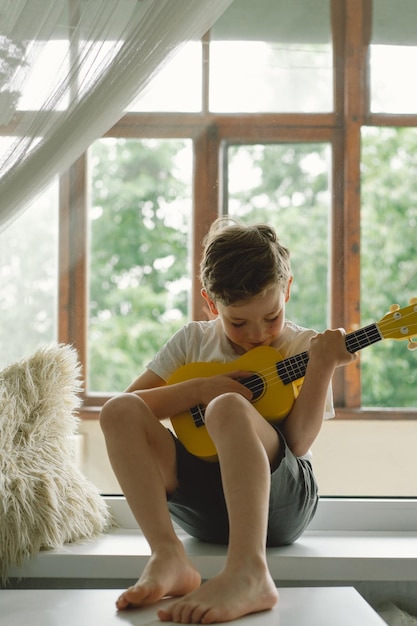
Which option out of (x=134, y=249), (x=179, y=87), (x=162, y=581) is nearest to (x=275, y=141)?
(x=179, y=87)

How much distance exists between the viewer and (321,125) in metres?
2.24

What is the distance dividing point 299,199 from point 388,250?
1.04 feet

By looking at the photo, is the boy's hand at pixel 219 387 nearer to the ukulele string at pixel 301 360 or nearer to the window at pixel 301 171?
the ukulele string at pixel 301 360

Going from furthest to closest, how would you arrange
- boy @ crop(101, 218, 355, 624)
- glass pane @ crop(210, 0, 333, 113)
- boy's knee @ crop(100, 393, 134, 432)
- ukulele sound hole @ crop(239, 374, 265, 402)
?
glass pane @ crop(210, 0, 333, 113) → ukulele sound hole @ crop(239, 374, 265, 402) → boy's knee @ crop(100, 393, 134, 432) → boy @ crop(101, 218, 355, 624)

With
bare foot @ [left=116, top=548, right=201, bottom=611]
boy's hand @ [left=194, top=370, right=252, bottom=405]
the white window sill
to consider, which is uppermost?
boy's hand @ [left=194, top=370, right=252, bottom=405]

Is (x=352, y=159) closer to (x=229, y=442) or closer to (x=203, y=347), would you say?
(x=203, y=347)

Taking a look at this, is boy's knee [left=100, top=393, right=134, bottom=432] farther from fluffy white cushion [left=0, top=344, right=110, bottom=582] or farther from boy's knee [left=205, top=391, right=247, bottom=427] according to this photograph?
fluffy white cushion [left=0, top=344, right=110, bottom=582]

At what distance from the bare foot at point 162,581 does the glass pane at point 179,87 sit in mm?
1301

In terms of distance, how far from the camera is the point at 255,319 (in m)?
1.60

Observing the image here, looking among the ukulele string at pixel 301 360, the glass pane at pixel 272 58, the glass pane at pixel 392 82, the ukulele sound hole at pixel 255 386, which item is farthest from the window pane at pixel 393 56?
the ukulele sound hole at pixel 255 386

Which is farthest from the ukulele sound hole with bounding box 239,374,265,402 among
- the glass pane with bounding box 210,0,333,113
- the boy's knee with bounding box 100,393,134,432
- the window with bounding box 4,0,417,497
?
the glass pane with bounding box 210,0,333,113

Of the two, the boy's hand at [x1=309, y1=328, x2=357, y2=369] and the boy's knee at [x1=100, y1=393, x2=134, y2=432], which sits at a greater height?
the boy's hand at [x1=309, y1=328, x2=357, y2=369]

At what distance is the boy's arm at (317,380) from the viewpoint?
1527mm

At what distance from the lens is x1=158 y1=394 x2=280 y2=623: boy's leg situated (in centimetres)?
121
